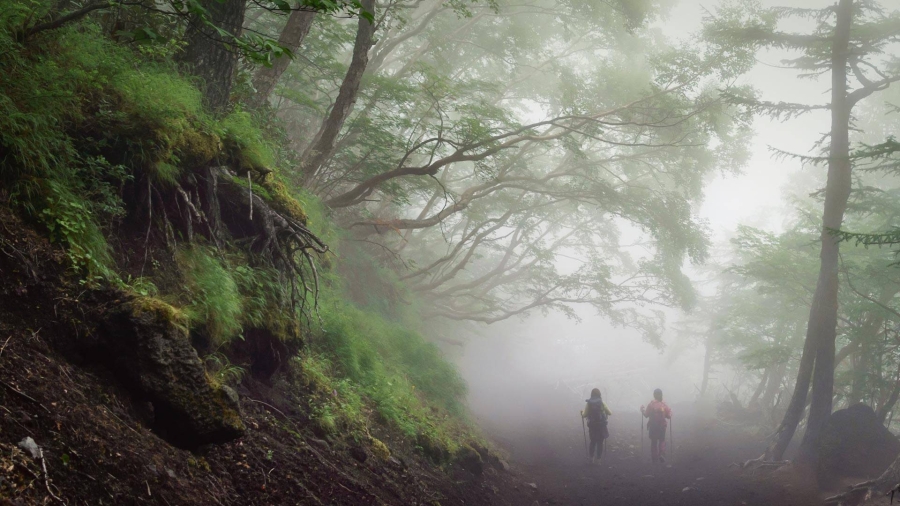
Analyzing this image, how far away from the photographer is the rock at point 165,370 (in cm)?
286

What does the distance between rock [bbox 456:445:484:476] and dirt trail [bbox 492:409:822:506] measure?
1136mm

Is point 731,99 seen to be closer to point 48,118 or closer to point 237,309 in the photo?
point 237,309

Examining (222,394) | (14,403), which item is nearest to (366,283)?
(222,394)

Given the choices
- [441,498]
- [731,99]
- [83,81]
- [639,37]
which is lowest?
[441,498]

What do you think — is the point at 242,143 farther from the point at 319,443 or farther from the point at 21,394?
the point at 21,394

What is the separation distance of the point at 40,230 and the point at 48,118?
33.0 inches

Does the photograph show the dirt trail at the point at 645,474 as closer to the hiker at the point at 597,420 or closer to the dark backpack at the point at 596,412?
the hiker at the point at 597,420

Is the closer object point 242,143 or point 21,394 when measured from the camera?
point 21,394

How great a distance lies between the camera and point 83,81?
140 inches

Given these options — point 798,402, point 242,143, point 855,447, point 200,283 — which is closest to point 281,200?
point 242,143

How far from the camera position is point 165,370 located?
116 inches

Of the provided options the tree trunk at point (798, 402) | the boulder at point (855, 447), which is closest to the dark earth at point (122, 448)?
the boulder at point (855, 447)

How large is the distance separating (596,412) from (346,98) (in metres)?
8.57

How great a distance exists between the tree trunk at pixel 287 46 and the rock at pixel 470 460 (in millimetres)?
6044
